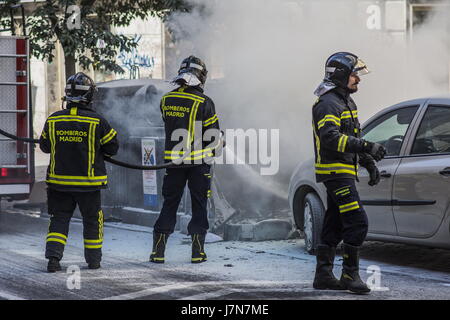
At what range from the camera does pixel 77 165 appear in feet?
24.1

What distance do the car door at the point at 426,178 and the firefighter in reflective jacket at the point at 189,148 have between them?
161cm

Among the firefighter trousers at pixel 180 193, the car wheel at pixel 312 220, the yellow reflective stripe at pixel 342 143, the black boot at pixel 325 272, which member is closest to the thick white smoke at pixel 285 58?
the car wheel at pixel 312 220

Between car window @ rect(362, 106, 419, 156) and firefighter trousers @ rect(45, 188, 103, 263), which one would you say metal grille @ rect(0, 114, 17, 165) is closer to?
firefighter trousers @ rect(45, 188, 103, 263)

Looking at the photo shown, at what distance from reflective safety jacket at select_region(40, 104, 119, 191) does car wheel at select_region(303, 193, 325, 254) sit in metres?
1.89

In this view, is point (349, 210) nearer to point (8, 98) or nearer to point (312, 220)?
point (312, 220)

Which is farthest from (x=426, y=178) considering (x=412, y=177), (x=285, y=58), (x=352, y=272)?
(x=285, y=58)

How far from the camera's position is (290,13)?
11477mm

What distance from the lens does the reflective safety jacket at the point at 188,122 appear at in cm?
773

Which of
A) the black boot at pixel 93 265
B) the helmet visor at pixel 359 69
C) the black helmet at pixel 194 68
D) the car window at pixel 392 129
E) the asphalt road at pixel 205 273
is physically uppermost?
the black helmet at pixel 194 68

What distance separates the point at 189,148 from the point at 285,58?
369cm

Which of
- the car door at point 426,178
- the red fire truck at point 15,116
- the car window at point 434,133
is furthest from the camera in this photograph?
the red fire truck at point 15,116

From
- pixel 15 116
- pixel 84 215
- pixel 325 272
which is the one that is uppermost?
pixel 15 116

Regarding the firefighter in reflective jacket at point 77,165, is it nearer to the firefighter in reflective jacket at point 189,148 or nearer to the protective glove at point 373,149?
the firefighter in reflective jacket at point 189,148

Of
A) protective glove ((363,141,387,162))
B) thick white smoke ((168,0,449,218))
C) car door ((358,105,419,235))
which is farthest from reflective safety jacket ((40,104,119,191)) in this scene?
thick white smoke ((168,0,449,218))
